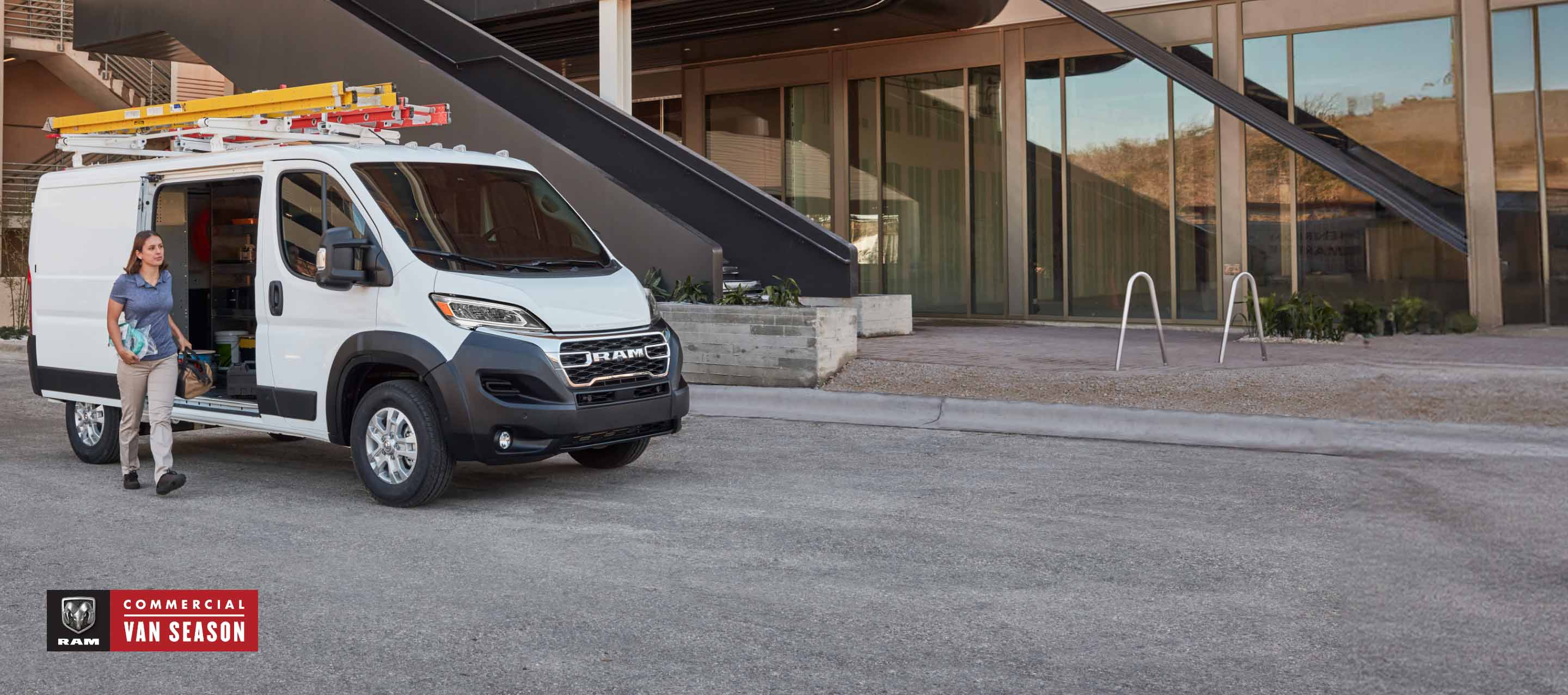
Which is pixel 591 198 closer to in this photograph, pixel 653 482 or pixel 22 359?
pixel 653 482

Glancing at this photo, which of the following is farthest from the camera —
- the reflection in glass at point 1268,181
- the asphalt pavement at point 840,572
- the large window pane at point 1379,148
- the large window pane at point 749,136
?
the large window pane at point 749,136

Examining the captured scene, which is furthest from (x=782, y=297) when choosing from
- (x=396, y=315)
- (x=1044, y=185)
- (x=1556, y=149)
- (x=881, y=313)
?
(x=1556, y=149)

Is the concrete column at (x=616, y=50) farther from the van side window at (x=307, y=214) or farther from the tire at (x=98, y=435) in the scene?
the van side window at (x=307, y=214)

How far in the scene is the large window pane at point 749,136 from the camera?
23734 millimetres

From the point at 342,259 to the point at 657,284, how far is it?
7.85m

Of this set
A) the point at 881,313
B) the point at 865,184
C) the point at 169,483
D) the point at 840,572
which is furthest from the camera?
the point at 865,184

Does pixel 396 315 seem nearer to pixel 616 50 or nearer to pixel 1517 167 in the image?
pixel 616 50

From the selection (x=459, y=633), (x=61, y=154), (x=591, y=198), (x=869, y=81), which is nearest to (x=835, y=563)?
(x=459, y=633)

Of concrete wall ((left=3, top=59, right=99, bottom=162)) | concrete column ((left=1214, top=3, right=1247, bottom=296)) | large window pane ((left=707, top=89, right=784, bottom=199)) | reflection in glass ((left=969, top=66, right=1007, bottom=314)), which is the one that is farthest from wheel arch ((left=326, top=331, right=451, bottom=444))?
concrete wall ((left=3, top=59, right=99, bottom=162))

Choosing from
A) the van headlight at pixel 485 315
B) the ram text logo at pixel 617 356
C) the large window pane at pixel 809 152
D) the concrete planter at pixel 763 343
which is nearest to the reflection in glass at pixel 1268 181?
the large window pane at pixel 809 152

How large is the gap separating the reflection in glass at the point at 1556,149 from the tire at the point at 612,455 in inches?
506

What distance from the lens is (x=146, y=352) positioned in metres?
8.27

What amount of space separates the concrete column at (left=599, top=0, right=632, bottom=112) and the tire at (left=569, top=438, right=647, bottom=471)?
11.0 meters

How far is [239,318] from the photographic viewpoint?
9.98 m
